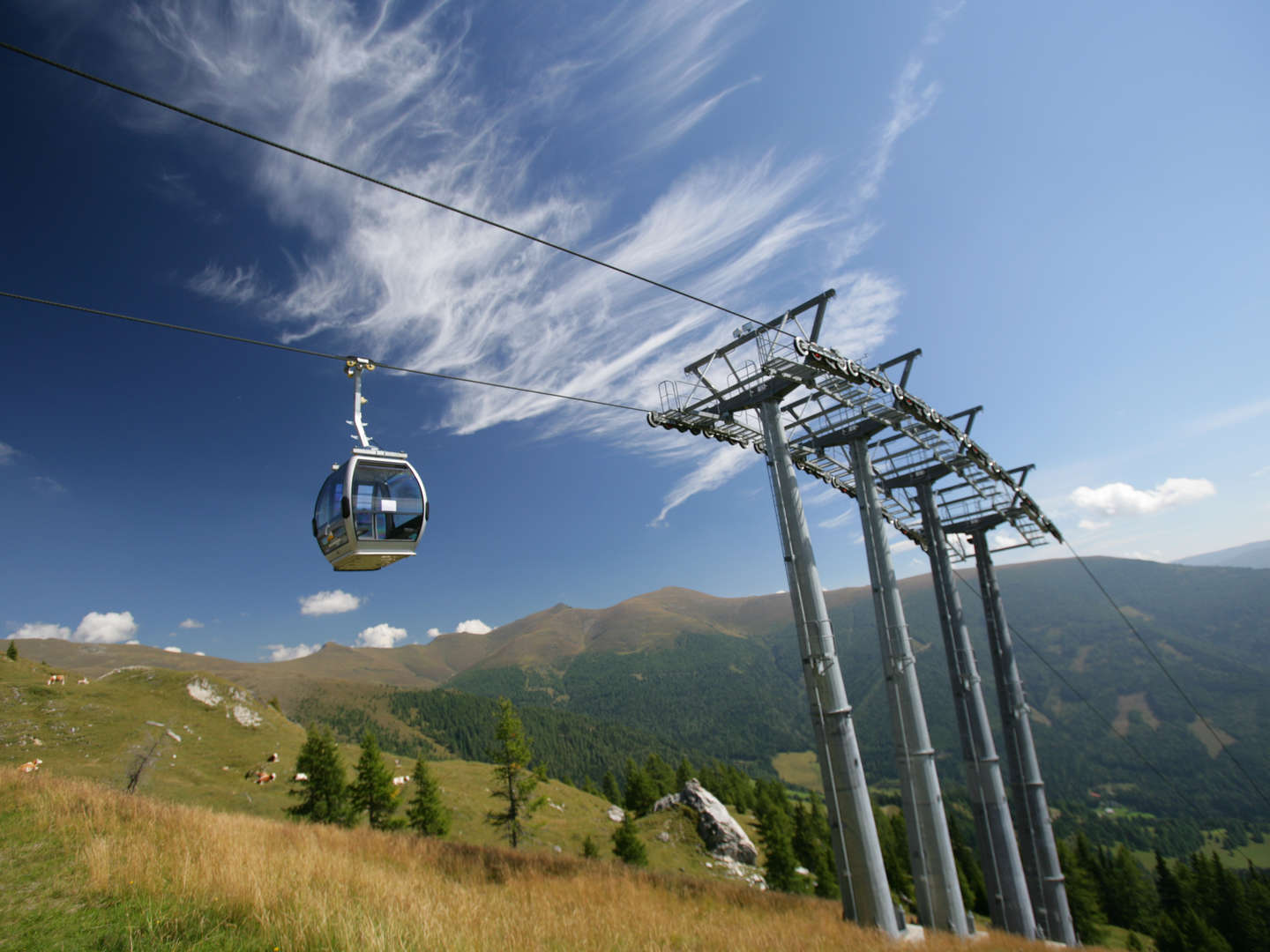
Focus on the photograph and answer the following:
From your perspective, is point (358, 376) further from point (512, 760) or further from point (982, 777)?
point (512, 760)

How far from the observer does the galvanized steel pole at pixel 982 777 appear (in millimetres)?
16844

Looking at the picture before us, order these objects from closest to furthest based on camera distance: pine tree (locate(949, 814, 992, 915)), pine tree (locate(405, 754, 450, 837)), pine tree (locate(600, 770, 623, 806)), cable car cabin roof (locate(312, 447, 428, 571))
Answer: cable car cabin roof (locate(312, 447, 428, 571)) < pine tree (locate(405, 754, 450, 837)) < pine tree (locate(949, 814, 992, 915)) < pine tree (locate(600, 770, 623, 806))

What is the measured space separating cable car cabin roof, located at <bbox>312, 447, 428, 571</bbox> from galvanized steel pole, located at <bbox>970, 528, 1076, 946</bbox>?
19.7 meters

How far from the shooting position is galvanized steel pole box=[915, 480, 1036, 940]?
16.8m

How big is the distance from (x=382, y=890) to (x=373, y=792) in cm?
4474

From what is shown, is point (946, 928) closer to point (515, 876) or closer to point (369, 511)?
point (515, 876)

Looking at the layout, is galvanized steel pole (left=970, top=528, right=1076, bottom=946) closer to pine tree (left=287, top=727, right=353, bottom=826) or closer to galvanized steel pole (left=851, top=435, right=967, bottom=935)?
galvanized steel pole (left=851, top=435, right=967, bottom=935)

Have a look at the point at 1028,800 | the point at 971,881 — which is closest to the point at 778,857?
the point at 971,881

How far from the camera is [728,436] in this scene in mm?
15250

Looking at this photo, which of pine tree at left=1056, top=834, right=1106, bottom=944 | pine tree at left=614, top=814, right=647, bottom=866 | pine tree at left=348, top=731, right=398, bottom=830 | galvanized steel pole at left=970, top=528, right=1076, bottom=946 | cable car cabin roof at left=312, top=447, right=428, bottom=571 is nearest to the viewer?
cable car cabin roof at left=312, top=447, right=428, bottom=571

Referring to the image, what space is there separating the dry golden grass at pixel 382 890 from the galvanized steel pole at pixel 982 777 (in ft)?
14.0

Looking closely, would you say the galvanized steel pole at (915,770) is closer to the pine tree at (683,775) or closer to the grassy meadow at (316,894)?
the grassy meadow at (316,894)

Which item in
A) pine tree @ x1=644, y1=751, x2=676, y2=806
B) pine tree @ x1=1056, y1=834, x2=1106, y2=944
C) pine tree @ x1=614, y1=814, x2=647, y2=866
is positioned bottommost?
pine tree @ x1=1056, y1=834, x2=1106, y2=944

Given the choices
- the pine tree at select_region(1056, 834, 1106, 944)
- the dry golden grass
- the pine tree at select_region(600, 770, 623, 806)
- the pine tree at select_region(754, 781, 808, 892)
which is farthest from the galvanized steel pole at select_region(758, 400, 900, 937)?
the pine tree at select_region(600, 770, 623, 806)
